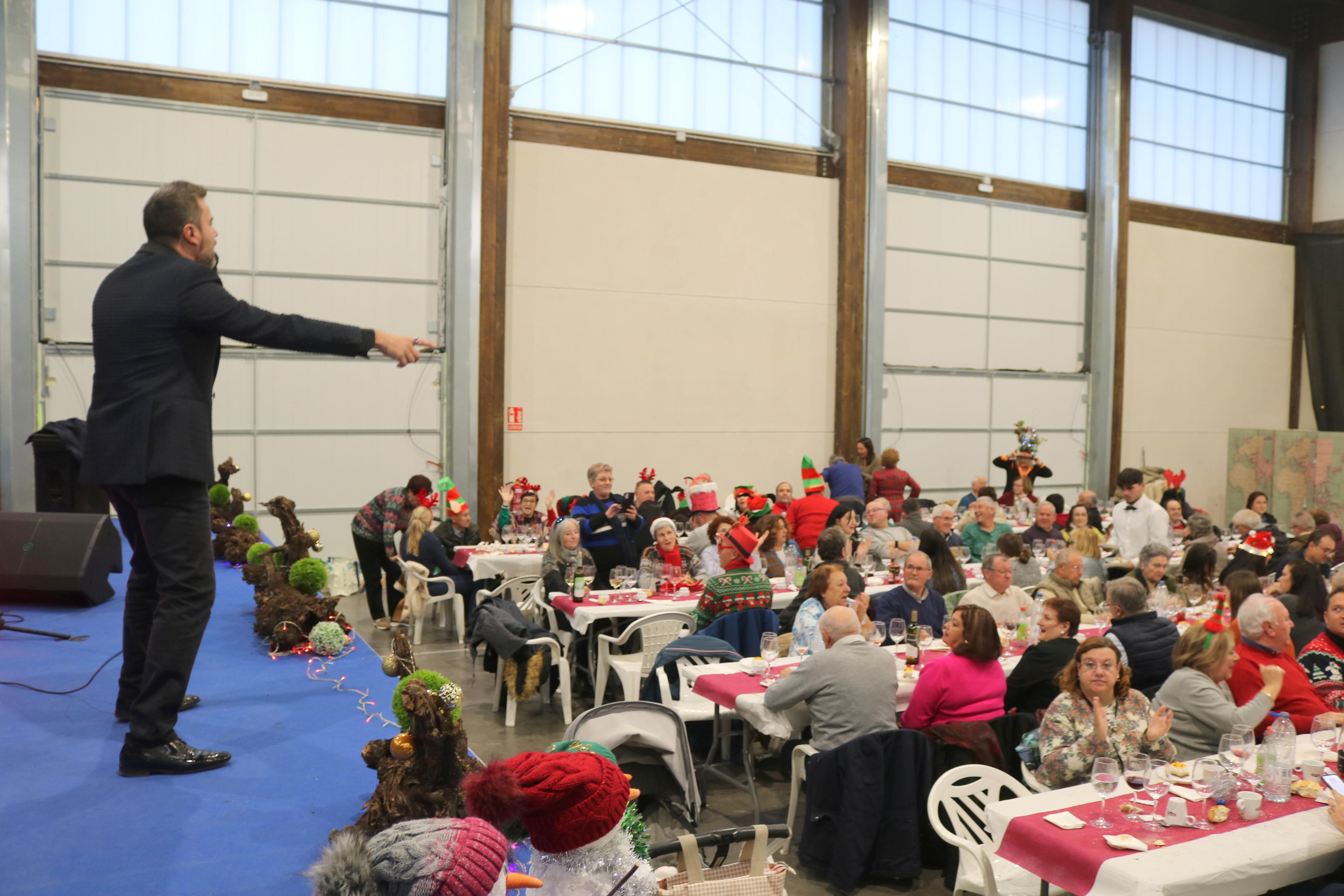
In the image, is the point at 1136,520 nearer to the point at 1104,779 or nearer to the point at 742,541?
the point at 742,541

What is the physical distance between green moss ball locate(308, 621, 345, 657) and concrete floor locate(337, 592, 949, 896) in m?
0.66

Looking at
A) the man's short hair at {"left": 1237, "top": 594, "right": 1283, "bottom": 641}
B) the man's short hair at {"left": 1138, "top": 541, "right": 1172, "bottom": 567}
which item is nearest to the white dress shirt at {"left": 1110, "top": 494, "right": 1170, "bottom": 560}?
the man's short hair at {"left": 1138, "top": 541, "right": 1172, "bottom": 567}

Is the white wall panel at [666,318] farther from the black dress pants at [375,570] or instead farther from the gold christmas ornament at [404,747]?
the gold christmas ornament at [404,747]

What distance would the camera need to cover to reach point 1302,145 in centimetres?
1717

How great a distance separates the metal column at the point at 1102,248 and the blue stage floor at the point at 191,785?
13716 mm

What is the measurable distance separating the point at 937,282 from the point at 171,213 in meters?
12.6

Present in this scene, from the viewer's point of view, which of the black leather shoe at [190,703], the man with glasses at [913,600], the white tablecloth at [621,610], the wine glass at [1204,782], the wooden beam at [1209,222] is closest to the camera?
the wine glass at [1204,782]

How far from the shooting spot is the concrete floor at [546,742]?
13.9 ft

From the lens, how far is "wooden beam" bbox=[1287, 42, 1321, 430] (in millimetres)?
17047

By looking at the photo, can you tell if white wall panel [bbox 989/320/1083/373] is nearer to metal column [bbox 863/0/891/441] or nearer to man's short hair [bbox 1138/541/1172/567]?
metal column [bbox 863/0/891/441]

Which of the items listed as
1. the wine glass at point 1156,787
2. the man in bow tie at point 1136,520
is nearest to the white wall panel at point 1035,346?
the man in bow tie at point 1136,520

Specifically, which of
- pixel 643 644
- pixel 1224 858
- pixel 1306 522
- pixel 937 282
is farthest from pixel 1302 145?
pixel 1224 858

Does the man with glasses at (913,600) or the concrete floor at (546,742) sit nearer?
the concrete floor at (546,742)

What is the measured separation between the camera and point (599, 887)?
202 cm
